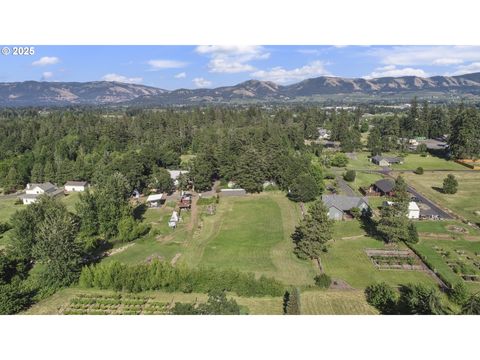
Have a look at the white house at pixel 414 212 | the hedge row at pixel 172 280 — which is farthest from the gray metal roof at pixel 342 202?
the hedge row at pixel 172 280

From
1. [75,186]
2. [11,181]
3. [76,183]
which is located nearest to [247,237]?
[75,186]

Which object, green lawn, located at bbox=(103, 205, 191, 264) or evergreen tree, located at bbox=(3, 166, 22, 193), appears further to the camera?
evergreen tree, located at bbox=(3, 166, 22, 193)

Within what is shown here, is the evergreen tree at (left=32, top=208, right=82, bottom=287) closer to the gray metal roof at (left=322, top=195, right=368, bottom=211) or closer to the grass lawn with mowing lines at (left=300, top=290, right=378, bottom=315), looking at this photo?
the grass lawn with mowing lines at (left=300, top=290, right=378, bottom=315)

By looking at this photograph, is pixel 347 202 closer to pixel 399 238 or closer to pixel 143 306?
pixel 399 238

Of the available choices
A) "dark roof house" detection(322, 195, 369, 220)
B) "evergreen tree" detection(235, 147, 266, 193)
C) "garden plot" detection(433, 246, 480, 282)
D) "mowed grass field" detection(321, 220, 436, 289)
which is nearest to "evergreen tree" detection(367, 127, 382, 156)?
"evergreen tree" detection(235, 147, 266, 193)

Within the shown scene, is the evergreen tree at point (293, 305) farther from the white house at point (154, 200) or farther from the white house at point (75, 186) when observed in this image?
the white house at point (75, 186)

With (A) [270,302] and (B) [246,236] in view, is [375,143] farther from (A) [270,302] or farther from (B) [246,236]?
(A) [270,302]
